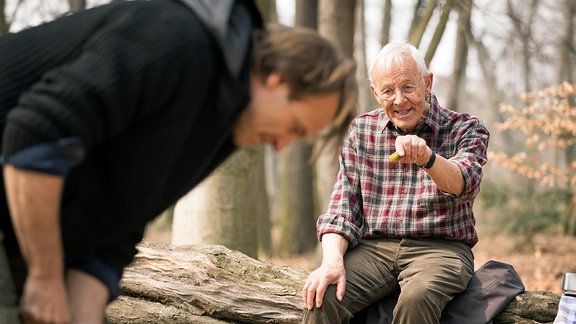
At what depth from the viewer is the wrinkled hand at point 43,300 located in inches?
69.0

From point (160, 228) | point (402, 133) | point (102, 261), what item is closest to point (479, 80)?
point (160, 228)

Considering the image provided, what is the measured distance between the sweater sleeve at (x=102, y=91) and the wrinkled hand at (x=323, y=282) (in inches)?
71.3

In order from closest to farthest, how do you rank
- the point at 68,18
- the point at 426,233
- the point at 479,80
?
the point at 68,18 < the point at 426,233 < the point at 479,80

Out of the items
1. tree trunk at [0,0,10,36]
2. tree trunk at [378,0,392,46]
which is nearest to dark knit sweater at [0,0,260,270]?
tree trunk at [0,0,10,36]

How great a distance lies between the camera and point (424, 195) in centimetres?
345

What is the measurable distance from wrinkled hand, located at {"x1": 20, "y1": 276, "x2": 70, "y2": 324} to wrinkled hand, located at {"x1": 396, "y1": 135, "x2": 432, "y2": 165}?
176cm

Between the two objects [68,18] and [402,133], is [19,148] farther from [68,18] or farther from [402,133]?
[402,133]

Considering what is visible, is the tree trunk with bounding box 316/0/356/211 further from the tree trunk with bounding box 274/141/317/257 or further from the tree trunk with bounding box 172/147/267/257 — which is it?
the tree trunk with bounding box 274/141/317/257

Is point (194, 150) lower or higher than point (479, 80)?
higher

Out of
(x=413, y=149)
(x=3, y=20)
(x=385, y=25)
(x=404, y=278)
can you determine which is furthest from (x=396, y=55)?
(x=385, y=25)

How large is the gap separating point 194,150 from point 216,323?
1946mm

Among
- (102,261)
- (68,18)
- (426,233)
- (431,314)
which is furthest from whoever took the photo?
(426,233)

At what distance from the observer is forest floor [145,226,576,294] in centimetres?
880

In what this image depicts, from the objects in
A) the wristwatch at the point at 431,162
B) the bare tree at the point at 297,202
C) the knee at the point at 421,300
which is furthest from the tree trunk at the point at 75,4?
the knee at the point at 421,300
